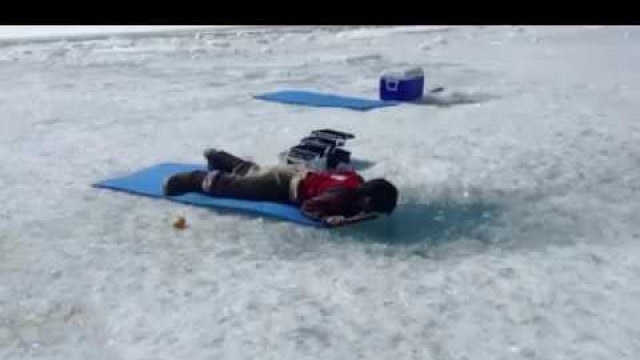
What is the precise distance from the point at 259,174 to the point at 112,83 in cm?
472

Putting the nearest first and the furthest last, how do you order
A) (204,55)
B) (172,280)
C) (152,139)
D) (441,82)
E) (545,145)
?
(172,280) < (545,145) < (152,139) < (441,82) < (204,55)

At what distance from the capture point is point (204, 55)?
1103 cm

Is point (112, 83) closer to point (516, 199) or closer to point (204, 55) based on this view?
point (204, 55)

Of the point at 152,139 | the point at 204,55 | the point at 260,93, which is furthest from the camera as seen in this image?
the point at 204,55

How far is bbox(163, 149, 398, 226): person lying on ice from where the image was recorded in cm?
384

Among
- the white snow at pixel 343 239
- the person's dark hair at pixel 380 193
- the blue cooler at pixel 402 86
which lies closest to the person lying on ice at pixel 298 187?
the person's dark hair at pixel 380 193

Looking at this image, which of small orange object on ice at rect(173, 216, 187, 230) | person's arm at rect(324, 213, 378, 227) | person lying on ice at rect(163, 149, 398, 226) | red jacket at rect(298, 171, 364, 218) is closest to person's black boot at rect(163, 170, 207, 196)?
person lying on ice at rect(163, 149, 398, 226)

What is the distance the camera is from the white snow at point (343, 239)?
2.63 metres

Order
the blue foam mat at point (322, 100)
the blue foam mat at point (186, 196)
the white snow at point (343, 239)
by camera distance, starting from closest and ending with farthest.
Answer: the white snow at point (343, 239) < the blue foam mat at point (186, 196) < the blue foam mat at point (322, 100)

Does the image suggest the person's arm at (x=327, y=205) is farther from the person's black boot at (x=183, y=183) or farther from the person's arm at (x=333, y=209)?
the person's black boot at (x=183, y=183)

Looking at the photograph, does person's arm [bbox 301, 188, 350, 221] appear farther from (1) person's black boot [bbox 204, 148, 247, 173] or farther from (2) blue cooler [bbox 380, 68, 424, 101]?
(2) blue cooler [bbox 380, 68, 424, 101]

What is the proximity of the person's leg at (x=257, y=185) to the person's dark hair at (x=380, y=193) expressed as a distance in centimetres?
48

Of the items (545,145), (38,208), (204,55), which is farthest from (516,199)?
(204,55)

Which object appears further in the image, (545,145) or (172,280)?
(545,145)
